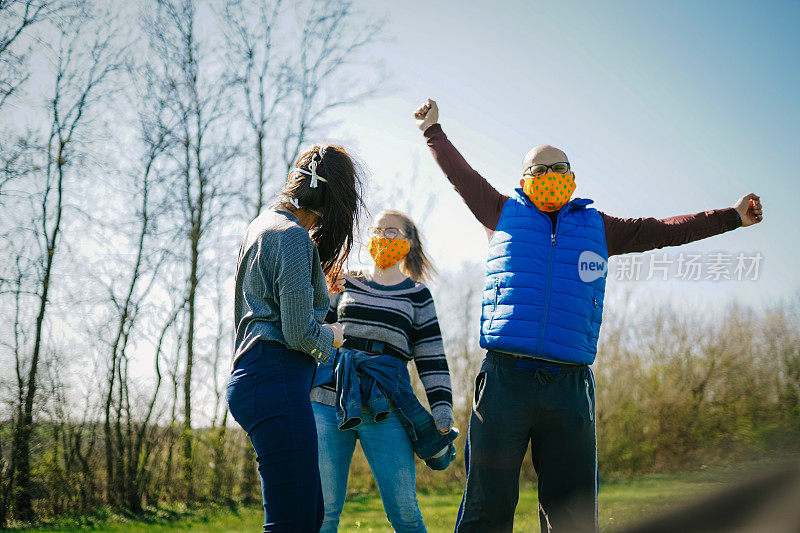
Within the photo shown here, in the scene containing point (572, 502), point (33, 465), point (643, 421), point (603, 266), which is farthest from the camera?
point (643, 421)

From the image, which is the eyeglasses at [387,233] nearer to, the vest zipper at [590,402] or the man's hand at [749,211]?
the vest zipper at [590,402]

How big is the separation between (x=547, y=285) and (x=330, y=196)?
39.9 inches

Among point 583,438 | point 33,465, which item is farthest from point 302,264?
point 33,465

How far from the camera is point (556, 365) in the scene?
101 inches

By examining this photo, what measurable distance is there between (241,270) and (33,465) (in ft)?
25.8

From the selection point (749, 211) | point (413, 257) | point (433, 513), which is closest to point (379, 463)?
point (413, 257)

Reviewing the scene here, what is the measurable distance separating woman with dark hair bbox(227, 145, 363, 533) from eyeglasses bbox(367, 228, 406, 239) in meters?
1.48

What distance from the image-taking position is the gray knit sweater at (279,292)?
6.26ft

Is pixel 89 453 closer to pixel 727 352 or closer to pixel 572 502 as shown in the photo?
pixel 572 502

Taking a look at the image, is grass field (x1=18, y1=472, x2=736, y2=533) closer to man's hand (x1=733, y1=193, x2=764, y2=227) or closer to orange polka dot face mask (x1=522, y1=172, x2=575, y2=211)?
man's hand (x1=733, y1=193, x2=764, y2=227)

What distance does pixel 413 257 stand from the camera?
3750mm

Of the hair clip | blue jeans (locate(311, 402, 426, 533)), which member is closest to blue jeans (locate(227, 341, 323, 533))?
the hair clip

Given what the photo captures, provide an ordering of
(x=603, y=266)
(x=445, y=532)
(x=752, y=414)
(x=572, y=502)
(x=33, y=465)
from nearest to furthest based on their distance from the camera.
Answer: (x=572, y=502)
(x=603, y=266)
(x=445, y=532)
(x=33, y=465)
(x=752, y=414)

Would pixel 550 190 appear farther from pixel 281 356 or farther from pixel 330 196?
pixel 281 356
